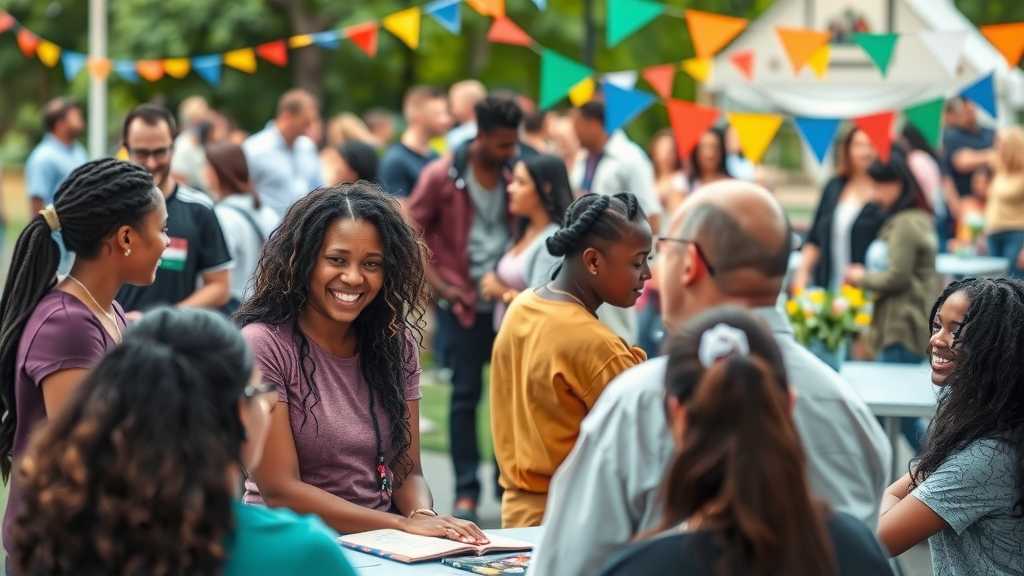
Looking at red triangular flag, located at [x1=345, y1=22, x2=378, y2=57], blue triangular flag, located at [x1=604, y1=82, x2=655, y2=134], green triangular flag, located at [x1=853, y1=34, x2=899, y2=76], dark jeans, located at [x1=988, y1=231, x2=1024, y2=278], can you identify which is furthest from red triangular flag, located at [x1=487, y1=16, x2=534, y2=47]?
dark jeans, located at [x1=988, y1=231, x2=1024, y2=278]

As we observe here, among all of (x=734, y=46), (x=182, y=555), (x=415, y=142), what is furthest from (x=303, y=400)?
(x=734, y=46)

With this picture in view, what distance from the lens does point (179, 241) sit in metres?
6.17

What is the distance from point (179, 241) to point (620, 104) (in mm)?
3860

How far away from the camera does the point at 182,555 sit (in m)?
2.29

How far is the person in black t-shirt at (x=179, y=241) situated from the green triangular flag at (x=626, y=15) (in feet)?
12.1

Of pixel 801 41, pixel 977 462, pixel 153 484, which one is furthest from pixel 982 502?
pixel 801 41

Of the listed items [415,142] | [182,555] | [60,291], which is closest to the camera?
[182,555]

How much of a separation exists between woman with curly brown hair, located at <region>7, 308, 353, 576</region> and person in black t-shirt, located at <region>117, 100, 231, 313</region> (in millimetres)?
3781

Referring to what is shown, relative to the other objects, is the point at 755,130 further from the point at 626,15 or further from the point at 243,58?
the point at 243,58

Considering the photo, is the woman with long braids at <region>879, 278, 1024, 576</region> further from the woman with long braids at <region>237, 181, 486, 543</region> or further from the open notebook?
the woman with long braids at <region>237, 181, 486, 543</region>

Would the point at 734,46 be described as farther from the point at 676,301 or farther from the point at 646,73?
the point at 676,301

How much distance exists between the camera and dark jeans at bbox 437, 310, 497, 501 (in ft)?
24.5

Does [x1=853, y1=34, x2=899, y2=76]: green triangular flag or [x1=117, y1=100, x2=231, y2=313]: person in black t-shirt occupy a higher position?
[x1=853, y1=34, x2=899, y2=76]: green triangular flag

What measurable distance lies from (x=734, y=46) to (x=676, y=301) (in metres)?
18.7
